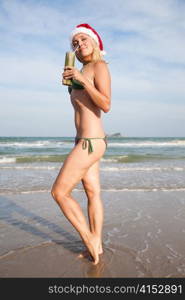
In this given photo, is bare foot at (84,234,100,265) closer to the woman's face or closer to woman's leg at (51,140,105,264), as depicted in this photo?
woman's leg at (51,140,105,264)

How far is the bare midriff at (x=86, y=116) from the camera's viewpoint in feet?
10.0

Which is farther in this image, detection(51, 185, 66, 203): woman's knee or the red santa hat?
the red santa hat

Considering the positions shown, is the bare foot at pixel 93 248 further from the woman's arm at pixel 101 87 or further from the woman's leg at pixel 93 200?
the woman's arm at pixel 101 87

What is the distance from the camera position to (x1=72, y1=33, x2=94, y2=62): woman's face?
3.11 meters

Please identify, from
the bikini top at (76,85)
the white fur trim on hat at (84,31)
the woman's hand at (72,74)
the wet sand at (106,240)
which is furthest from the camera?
the white fur trim on hat at (84,31)

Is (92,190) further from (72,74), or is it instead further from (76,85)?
(72,74)

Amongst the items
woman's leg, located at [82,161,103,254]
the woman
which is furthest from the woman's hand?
woman's leg, located at [82,161,103,254]

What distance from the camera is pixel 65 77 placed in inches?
109

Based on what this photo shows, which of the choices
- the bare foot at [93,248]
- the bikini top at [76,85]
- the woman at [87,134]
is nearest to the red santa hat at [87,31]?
the woman at [87,134]

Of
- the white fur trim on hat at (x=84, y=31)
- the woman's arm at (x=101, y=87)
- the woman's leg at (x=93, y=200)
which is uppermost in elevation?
the white fur trim on hat at (x=84, y=31)

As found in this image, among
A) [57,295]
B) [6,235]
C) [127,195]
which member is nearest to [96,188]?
[57,295]

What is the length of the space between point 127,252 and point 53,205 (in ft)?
8.64

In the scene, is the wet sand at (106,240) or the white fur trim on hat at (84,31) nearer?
the wet sand at (106,240)

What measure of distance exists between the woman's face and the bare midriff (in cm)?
38
